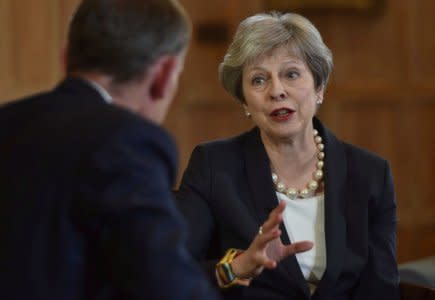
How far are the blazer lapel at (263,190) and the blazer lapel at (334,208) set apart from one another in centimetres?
9

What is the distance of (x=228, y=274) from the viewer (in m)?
2.31

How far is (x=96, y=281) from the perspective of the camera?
151 cm

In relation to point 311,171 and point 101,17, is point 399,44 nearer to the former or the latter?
point 311,171

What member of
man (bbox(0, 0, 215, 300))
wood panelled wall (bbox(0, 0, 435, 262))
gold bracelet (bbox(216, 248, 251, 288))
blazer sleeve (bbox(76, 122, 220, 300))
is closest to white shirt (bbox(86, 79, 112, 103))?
man (bbox(0, 0, 215, 300))

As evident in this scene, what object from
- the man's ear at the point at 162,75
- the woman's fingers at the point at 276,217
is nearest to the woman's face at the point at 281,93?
the woman's fingers at the point at 276,217

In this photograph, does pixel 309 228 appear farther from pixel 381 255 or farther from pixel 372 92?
pixel 372 92

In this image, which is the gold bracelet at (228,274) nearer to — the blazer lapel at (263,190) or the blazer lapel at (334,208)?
the blazer lapel at (263,190)

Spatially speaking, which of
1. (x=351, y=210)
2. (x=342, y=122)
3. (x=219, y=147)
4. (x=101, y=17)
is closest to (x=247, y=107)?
(x=219, y=147)

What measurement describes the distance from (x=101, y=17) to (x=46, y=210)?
1.25ft

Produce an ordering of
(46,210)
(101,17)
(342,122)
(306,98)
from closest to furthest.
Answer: (46,210)
(101,17)
(306,98)
(342,122)

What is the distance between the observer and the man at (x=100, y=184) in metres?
1.43

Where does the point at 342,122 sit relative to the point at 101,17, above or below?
below

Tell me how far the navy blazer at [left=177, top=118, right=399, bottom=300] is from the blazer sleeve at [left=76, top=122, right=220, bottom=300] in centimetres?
98

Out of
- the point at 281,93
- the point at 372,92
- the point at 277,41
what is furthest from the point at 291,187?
the point at 372,92
